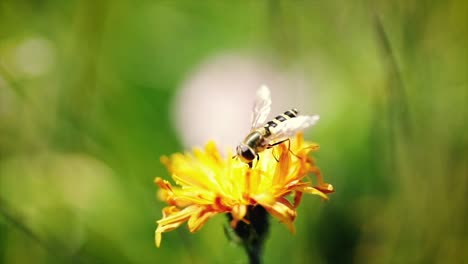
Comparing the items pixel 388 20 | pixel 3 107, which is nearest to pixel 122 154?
pixel 3 107

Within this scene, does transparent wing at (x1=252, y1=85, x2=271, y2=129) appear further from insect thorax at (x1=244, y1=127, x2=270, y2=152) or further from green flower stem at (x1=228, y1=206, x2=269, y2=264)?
green flower stem at (x1=228, y1=206, x2=269, y2=264)

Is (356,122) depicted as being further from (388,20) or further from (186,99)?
(186,99)

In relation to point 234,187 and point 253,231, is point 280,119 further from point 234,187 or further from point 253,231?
point 253,231

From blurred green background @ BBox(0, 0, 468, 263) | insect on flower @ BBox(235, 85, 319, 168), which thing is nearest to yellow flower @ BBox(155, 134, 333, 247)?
insect on flower @ BBox(235, 85, 319, 168)

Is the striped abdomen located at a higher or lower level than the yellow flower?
higher

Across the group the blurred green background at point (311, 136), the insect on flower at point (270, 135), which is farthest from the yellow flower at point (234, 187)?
the blurred green background at point (311, 136)

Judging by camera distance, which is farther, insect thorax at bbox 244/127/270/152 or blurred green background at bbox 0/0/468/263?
blurred green background at bbox 0/0/468/263

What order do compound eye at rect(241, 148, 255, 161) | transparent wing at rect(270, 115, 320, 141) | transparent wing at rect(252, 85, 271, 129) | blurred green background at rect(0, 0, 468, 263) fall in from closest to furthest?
transparent wing at rect(270, 115, 320, 141)
compound eye at rect(241, 148, 255, 161)
transparent wing at rect(252, 85, 271, 129)
blurred green background at rect(0, 0, 468, 263)
